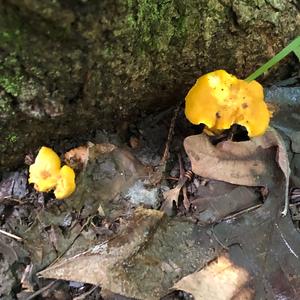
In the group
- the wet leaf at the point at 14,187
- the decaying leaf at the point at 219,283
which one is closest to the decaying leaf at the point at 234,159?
the decaying leaf at the point at 219,283

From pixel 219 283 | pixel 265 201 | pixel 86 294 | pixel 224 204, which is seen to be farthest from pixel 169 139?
pixel 86 294

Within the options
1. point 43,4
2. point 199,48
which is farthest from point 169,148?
point 43,4

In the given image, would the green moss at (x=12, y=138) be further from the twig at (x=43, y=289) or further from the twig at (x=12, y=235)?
the twig at (x=43, y=289)

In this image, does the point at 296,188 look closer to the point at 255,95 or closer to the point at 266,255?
the point at 266,255

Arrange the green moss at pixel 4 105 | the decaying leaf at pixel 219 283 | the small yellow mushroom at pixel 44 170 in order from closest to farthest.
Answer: the green moss at pixel 4 105
the decaying leaf at pixel 219 283
the small yellow mushroom at pixel 44 170

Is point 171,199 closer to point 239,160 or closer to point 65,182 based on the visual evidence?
point 239,160

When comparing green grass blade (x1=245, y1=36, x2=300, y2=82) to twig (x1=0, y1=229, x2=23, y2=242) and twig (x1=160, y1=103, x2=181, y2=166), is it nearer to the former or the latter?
twig (x1=160, y1=103, x2=181, y2=166)
